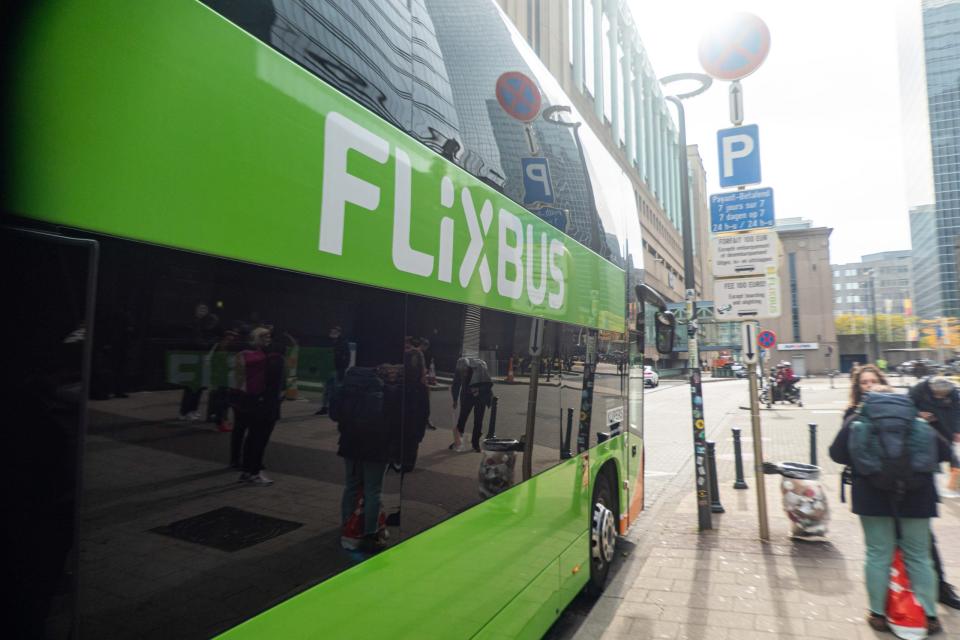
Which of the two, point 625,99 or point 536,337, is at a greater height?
point 625,99

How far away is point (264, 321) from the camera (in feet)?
5.66

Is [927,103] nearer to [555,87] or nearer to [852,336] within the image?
[852,336]

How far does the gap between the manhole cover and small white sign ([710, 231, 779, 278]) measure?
21.9 ft

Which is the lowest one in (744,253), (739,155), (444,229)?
(444,229)

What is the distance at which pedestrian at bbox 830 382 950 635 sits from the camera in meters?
4.03

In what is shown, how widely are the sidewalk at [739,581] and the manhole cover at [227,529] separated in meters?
3.46

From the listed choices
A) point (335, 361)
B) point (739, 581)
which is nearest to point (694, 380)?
point (739, 581)

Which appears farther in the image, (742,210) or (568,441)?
(742,210)

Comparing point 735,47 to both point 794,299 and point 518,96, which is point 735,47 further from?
point 794,299

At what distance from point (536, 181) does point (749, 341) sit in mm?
4603

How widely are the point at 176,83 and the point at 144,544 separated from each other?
3.66 ft

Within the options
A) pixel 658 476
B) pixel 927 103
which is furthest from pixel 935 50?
pixel 658 476

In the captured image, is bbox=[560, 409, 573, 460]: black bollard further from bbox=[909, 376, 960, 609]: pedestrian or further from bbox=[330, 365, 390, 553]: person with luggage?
bbox=[909, 376, 960, 609]: pedestrian

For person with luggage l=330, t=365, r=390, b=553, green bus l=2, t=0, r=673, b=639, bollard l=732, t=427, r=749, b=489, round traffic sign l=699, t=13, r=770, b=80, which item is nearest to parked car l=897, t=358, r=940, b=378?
bollard l=732, t=427, r=749, b=489
